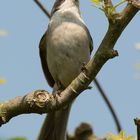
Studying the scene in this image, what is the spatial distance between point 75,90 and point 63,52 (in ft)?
7.66

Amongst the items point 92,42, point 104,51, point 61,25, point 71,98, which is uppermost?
point 104,51

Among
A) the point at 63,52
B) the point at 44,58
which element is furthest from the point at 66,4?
the point at 63,52

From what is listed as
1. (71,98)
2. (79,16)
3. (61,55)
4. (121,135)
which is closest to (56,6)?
(79,16)

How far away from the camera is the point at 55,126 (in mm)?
5727

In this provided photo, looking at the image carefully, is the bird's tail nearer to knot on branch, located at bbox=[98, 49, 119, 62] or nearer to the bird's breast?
the bird's breast

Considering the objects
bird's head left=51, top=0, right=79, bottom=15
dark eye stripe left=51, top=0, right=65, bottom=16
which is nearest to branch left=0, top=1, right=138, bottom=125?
bird's head left=51, top=0, right=79, bottom=15

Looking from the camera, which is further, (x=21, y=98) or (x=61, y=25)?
(x=61, y=25)

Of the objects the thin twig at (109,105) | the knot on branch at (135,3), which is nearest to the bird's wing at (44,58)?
the thin twig at (109,105)

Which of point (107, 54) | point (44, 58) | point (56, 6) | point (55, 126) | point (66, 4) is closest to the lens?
point (107, 54)

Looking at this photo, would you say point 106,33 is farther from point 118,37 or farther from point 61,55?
point 61,55

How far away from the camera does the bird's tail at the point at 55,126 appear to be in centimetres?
508

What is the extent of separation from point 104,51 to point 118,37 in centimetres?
14

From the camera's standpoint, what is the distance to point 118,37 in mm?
3174

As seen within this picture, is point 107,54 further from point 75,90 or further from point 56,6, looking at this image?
A: point 56,6
